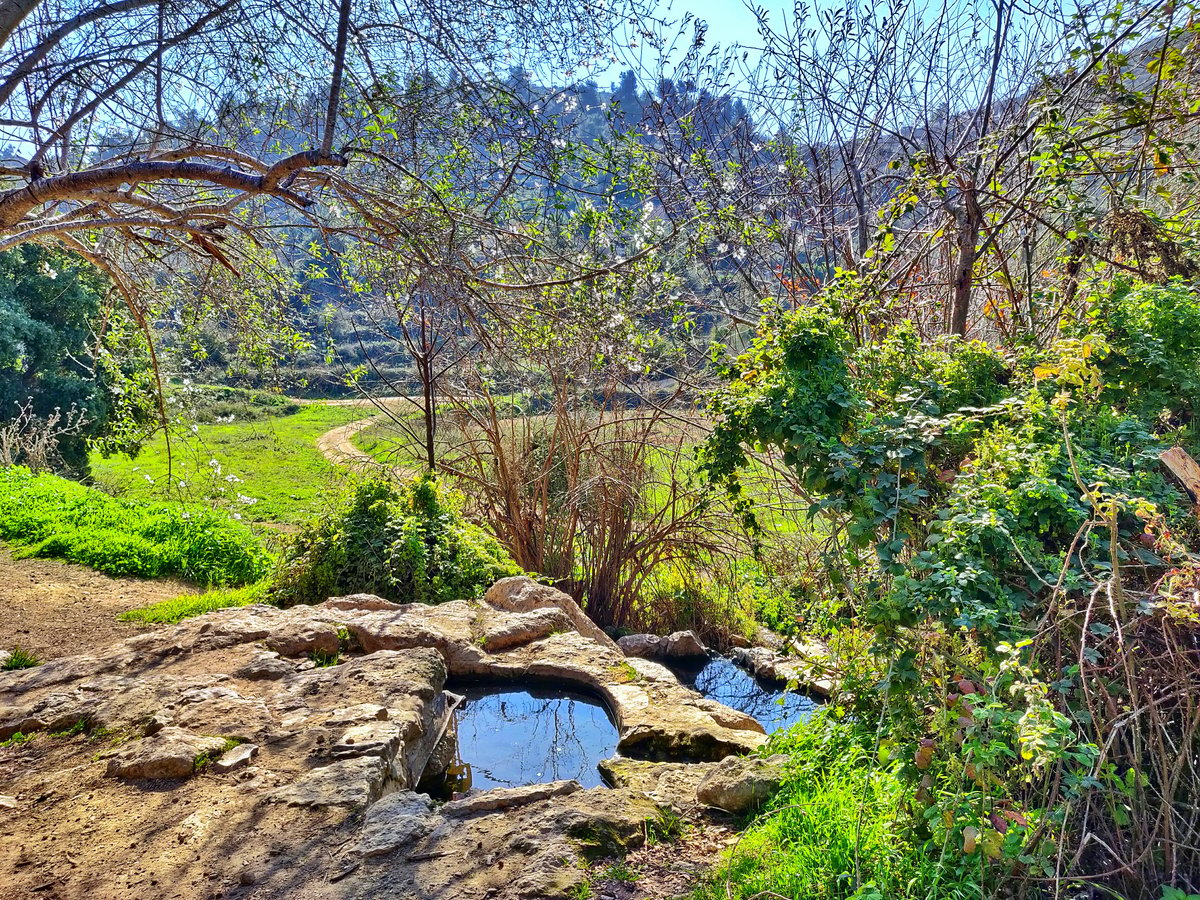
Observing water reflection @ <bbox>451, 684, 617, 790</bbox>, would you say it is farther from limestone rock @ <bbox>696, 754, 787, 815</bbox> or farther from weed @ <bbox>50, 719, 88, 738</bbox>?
weed @ <bbox>50, 719, 88, 738</bbox>

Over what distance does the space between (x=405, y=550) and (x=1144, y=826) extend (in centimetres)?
514

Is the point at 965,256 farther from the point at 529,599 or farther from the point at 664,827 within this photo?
the point at 529,599

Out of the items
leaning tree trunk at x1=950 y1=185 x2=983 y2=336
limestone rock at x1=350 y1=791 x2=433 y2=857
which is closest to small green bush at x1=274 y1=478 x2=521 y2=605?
limestone rock at x1=350 y1=791 x2=433 y2=857

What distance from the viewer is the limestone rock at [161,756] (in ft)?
11.3

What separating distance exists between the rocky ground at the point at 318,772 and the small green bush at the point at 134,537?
277 cm

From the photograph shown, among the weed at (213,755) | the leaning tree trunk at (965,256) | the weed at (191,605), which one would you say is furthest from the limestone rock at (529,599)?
the leaning tree trunk at (965,256)

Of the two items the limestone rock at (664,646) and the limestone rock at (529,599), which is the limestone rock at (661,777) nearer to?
the limestone rock at (529,599)

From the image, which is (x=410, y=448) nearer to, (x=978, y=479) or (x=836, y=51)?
(x=836, y=51)

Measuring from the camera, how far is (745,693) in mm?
6504

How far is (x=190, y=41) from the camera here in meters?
4.52

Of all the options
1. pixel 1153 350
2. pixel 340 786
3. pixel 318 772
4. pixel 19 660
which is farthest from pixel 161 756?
pixel 1153 350

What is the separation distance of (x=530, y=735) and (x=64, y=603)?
4.40 metres

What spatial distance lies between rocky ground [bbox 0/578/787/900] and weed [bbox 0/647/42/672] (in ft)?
2.30

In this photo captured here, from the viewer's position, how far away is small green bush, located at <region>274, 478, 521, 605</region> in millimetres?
6250
